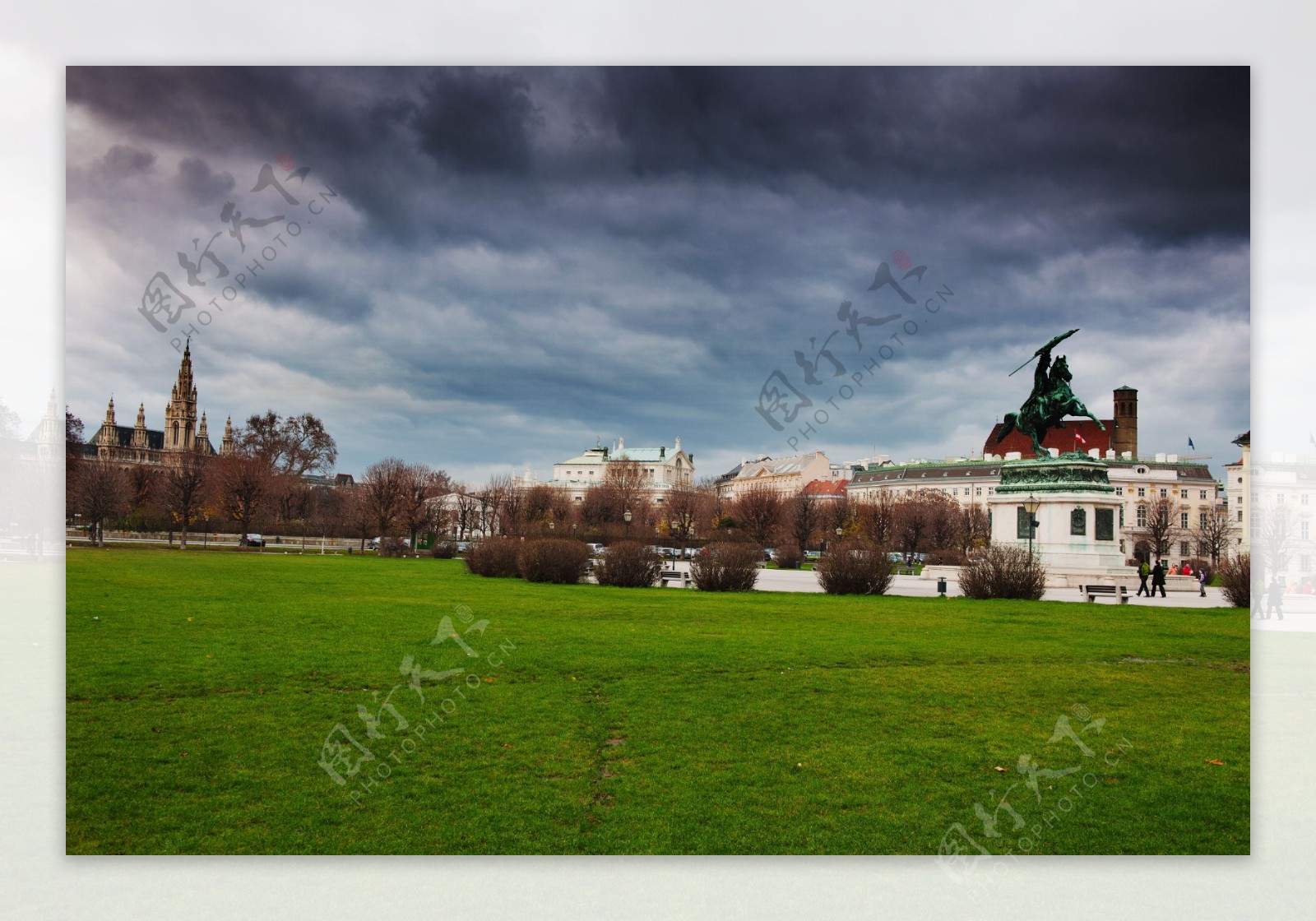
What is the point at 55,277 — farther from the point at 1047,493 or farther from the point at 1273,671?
the point at 1047,493

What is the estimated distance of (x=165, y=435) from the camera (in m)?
24.0

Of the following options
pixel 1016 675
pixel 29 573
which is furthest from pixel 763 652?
pixel 29 573

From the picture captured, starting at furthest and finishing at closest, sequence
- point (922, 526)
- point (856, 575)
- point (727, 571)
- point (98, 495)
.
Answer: point (922, 526) → point (98, 495) → point (727, 571) → point (856, 575)

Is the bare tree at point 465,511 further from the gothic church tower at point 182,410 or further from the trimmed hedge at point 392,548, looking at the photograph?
the gothic church tower at point 182,410

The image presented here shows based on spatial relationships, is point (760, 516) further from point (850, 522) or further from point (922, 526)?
point (922, 526)

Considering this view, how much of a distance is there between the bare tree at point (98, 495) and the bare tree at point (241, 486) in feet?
20.1

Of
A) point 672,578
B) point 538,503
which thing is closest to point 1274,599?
point 672,578

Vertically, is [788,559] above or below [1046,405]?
below

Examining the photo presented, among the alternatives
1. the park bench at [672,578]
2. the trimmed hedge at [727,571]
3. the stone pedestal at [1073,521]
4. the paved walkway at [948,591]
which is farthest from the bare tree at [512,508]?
the stone pedestal at [1073,521]

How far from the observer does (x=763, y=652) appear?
38.6ft

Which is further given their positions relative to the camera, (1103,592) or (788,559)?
(788,559)

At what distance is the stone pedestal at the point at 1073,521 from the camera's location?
87.0 feet

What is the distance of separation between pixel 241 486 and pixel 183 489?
3803mm

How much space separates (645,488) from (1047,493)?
52594 mm
